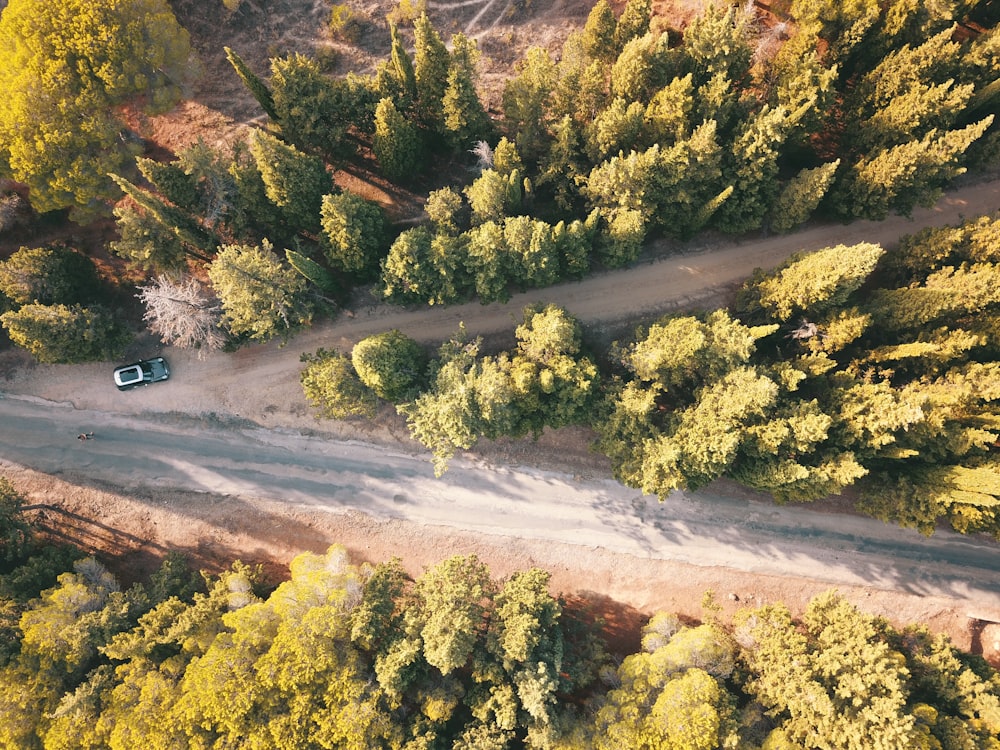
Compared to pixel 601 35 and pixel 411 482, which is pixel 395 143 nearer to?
pixel 601 35

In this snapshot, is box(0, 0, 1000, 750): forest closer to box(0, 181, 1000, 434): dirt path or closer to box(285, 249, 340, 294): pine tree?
box(285, 249, 340, 294): pine tree

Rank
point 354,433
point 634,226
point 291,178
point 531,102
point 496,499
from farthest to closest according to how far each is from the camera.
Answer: point 354,433
point 496,499
point 531,102
point 634,226
point 291,178

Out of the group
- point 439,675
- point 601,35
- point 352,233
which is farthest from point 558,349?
point 439,675

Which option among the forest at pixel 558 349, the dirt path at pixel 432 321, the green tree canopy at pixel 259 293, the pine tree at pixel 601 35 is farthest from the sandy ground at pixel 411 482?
the pine tree at pixel 601 35

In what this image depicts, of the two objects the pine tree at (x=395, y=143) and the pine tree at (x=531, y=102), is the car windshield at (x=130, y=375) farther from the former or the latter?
the pine tree at (x=531, y=102)

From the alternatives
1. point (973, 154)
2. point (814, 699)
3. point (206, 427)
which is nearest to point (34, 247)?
point (206, 427)

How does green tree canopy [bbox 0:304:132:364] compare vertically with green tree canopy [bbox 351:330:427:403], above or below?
above

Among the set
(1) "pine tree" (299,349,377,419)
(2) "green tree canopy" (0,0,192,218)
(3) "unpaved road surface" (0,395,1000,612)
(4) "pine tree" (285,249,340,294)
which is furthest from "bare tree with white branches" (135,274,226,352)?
(3) "unpaved road surface" (0,395,1000,612)
